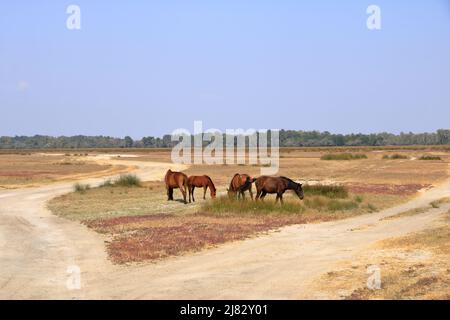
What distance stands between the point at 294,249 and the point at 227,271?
131 inches

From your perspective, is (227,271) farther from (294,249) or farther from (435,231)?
(435,231)

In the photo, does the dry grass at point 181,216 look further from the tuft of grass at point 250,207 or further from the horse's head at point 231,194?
the horse's head at point 231,194

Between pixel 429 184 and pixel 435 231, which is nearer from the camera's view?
pixel 435 231

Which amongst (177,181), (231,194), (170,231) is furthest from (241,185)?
(170,231)

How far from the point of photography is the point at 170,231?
1786cm

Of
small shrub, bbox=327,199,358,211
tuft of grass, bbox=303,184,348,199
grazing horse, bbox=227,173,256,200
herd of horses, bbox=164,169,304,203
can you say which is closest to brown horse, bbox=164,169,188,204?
herd of horses, bbox=164,169,304,203

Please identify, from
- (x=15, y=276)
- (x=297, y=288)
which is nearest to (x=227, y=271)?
(x=297, y=288)

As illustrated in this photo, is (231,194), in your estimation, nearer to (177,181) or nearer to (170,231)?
(177,181)

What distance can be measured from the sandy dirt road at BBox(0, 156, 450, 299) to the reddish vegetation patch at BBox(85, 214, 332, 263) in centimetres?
58

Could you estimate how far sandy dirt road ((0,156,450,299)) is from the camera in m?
10.4

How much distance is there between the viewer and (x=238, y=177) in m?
26.4

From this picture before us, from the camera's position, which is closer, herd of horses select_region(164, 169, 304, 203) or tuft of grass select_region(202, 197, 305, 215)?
tuft of grass select_region(202, 197, 305, 215)

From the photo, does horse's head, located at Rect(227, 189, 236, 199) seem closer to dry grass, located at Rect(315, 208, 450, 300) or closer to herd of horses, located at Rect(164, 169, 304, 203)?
herd of horses, located at Rect(164, 169, 304, 203)

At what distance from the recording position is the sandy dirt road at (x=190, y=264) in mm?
10414
